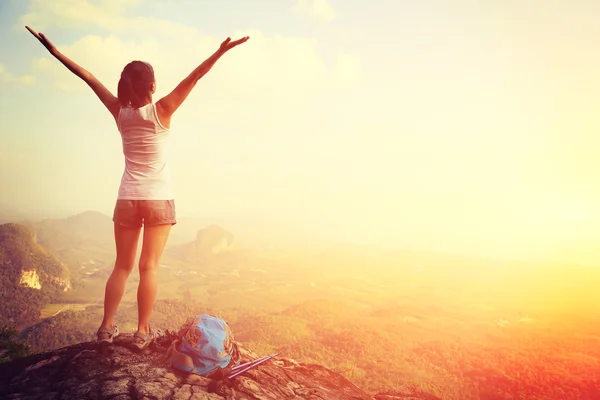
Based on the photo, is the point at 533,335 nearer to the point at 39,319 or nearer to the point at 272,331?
the point at 272,331

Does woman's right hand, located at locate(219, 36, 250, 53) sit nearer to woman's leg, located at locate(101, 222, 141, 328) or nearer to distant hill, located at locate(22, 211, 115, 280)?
woman's leg, located at locate(101, 222, 141, 328)

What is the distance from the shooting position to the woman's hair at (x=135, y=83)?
440 centimetres

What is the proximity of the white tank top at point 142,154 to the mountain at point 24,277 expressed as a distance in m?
63.6

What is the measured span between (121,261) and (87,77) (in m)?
2.84

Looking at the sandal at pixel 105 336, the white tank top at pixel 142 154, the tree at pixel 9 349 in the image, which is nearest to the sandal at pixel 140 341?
the sandal at pixel 105 336

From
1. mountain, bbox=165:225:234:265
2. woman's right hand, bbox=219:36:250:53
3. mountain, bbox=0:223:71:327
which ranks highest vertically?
woman's right hand, bbox=219:36:250:53

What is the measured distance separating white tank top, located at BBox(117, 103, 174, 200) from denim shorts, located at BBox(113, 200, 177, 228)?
0.25 feet

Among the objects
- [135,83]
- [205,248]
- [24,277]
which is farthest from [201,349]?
[205,248]

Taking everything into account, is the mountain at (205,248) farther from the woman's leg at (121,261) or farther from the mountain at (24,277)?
the woman's leg at (121,261)

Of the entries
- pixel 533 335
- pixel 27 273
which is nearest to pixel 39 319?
pixel 27 273

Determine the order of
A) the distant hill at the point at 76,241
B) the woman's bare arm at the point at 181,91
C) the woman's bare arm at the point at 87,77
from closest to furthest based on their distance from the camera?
the woman's bare arm at the point at 181,91
the woman's bare arm at the point at 87,77
the distant hill at the point at 76,241

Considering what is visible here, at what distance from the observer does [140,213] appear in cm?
471

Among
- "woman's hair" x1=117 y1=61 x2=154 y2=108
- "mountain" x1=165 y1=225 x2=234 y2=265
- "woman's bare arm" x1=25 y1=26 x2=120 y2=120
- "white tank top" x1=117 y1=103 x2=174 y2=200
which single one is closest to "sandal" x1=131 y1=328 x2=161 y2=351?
"white tank top" x1=117 y1=103 x2=174 y2=200

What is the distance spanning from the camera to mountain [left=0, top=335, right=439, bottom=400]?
4.47 metres
